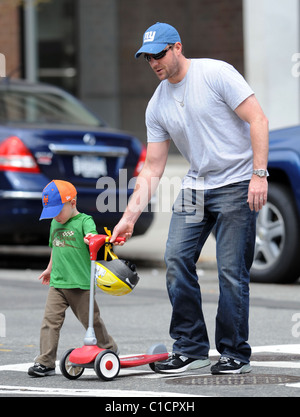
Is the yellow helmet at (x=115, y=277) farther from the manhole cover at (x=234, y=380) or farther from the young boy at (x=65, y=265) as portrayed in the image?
the manhole cover at (x=234, y=380)

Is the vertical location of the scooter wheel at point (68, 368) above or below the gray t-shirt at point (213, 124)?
below

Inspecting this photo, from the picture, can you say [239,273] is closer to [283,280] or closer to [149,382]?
[149,382]

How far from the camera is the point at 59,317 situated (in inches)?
229

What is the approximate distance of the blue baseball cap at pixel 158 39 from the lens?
18.7 feet

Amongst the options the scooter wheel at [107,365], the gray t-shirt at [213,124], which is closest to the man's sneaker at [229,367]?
the scooter wheel at [107,365]

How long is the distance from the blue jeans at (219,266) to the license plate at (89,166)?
4600 mm

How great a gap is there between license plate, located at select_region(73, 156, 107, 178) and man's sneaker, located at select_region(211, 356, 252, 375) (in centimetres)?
500

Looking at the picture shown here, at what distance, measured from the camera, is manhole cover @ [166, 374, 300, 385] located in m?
5.37

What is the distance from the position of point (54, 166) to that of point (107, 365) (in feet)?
16.6

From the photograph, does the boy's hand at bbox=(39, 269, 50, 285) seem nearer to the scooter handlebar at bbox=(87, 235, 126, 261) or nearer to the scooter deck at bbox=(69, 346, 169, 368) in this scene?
the scooter handlebar at bbox=(87, 235, 126, 261)

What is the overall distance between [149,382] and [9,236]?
18.3 feet

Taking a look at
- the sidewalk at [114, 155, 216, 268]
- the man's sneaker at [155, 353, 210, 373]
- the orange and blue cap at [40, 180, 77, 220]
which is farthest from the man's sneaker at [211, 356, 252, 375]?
the sidewalk at [114, 155, 216, 268]

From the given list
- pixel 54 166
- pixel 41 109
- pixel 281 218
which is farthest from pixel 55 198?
pixel 41 109

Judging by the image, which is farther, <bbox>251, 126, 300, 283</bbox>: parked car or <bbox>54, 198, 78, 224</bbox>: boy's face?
<bbox>251, 126, 300, 283</bbox>: parked car
